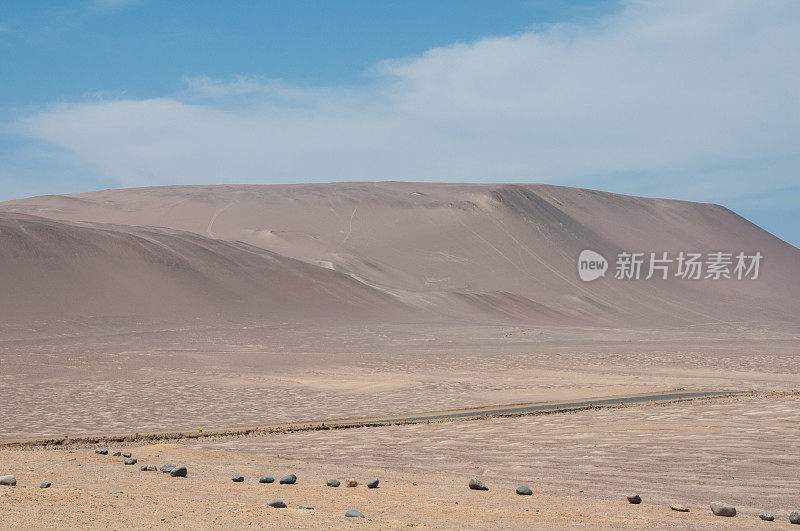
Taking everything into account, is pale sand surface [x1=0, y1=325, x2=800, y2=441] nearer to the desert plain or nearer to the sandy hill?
the desert plain

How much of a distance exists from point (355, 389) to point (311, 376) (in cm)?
342

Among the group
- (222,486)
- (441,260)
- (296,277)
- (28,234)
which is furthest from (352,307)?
→ (222,486)

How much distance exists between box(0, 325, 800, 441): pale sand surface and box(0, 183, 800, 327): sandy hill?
10.6 m

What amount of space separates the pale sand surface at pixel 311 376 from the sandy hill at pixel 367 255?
1064 cm

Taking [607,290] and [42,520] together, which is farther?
[607,290]

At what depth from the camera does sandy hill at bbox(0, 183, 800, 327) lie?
46844 millimetres

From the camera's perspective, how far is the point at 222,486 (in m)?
6.89

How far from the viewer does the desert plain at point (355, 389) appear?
6281 millimetres

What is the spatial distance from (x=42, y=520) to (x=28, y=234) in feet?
157

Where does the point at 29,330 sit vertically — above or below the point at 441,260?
below

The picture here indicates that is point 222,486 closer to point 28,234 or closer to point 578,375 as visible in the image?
point 578,375

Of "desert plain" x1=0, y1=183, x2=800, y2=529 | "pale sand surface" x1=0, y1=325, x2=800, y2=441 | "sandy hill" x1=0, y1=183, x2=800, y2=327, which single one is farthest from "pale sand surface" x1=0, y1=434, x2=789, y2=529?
"sandy hill" x1=0, y1=183, x2=800, y2=327

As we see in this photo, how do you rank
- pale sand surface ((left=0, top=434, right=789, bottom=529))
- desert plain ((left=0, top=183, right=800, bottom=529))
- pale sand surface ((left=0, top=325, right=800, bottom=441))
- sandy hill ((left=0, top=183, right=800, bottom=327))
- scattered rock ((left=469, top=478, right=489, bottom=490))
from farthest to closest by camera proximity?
sandy hill ((left=0, top=183, right=800, bottom=327)) → pale sand surface ((left=0, top=325, right=800, bottom=441)) → scattered rock ((left=469, top=478, right=489, bottom=490)) → desert plain ((left=0, top=183, right=800, bottom=529)) → pale sand surface ((left=0, top=434, right=789, bottom=529))

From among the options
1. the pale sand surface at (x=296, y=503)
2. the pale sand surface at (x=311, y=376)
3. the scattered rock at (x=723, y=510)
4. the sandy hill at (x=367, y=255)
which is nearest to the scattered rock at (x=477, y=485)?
the pale sand surface at (x=296, y=503)
